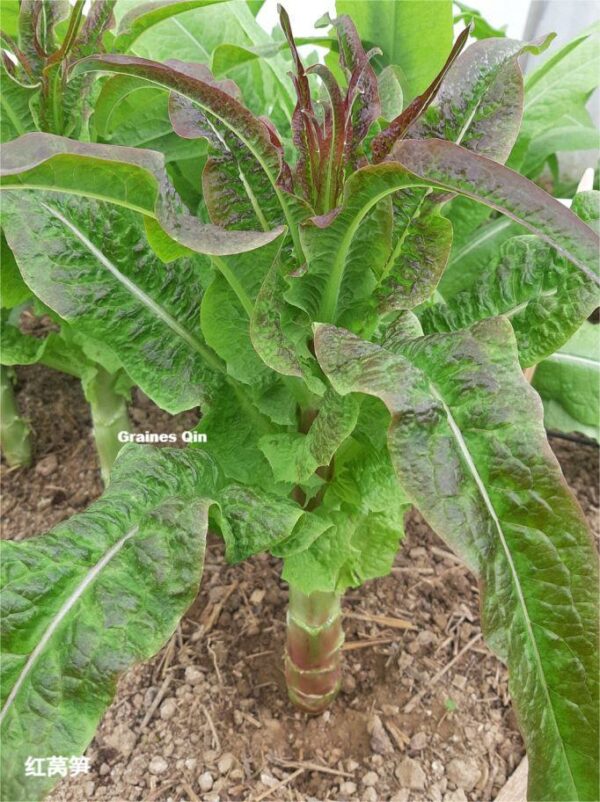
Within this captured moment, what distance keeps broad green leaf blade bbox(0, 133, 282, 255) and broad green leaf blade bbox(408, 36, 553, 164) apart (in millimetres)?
222

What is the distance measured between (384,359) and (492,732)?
80 cm

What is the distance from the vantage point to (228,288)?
0.75 m

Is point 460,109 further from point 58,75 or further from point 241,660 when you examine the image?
point 241,660

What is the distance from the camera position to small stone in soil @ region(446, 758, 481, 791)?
3.45 ft

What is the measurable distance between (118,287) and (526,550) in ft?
1.63

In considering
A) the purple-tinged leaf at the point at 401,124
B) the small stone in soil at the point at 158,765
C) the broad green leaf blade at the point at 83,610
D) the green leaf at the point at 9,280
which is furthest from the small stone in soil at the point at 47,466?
the purple-tinged leaf at the point at 401,124

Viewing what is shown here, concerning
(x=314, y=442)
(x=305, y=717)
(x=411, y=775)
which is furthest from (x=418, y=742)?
(x=314, y=442)

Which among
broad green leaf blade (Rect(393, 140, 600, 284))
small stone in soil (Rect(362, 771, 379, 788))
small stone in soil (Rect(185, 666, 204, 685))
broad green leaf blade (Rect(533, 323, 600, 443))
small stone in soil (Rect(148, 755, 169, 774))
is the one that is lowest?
small stone in soil (Rect(148, 755, 169, 774))

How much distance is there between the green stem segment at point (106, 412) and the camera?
1.22 m

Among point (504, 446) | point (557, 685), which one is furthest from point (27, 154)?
point (557, 685)

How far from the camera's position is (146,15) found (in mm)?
762

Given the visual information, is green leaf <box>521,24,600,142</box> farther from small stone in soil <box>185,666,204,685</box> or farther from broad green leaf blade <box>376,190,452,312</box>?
small stone in soil <box>185,666,204,685</box>

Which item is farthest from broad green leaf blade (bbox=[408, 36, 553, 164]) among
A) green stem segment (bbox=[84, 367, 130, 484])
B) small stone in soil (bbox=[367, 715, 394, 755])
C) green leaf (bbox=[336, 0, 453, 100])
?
small stone in soil (bbox=[367, 715, 394, 755])

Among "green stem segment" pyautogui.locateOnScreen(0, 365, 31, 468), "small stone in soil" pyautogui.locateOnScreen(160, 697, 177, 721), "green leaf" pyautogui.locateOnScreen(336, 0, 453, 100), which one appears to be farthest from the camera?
"green stem segment" pyautogui.locateOnScreen(0, 365, 31, 468)
